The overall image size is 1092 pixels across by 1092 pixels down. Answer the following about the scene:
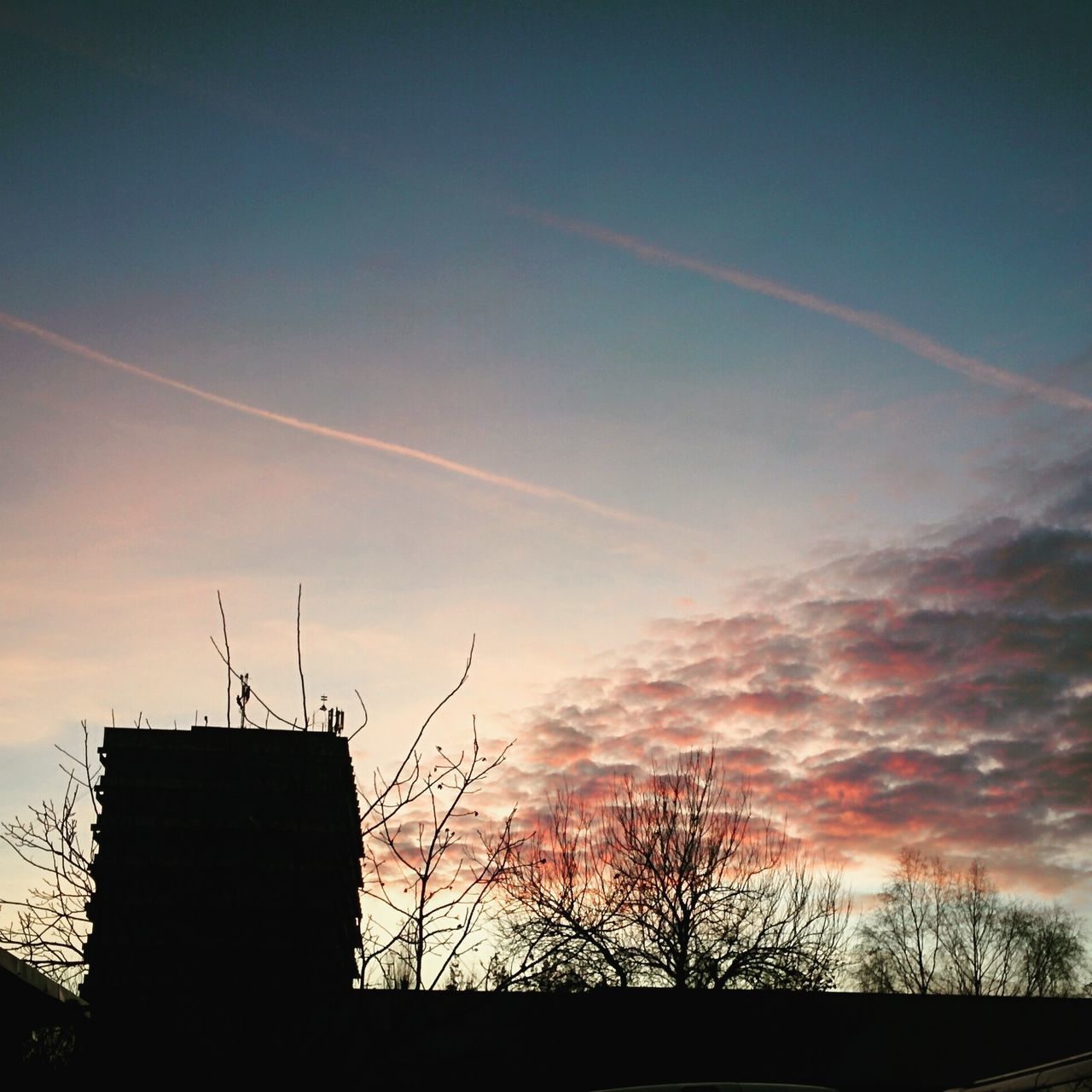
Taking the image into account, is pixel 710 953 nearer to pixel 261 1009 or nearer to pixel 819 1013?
pixel 819 1013

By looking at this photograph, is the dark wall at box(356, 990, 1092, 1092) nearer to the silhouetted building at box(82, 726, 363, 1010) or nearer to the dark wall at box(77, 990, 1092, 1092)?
the dark wall at box(77, 990, 1092, 1092)

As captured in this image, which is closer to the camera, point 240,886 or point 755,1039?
point 240,886

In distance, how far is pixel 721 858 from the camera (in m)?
30.3

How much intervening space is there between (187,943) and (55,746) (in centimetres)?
186

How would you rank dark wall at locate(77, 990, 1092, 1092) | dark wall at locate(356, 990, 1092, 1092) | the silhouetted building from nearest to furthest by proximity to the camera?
the silhouetted building → dark wall at locate(77, 990, 1092, 1092) → dark wall at locate(356, 990, 1092, 1092)

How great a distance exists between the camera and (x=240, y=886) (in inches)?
302

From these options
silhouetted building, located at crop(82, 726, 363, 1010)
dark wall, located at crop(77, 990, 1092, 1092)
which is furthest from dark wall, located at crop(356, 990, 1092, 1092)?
silhouetted building, located at crop(82, 726, 363, 1010)

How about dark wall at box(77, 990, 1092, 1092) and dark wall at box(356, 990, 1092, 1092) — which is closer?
dark wall at box(77, 990, 1092, 1092)

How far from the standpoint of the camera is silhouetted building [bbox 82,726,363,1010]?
693 cm

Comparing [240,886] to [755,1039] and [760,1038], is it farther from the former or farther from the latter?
[760,1038]

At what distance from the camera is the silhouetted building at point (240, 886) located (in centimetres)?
693

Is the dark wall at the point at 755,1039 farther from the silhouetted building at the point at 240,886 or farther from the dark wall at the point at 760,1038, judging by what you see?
the silhouetted building at the point at 240,886

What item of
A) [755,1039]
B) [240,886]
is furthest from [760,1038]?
[240,886]

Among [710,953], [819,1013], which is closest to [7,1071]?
[819,1013]
